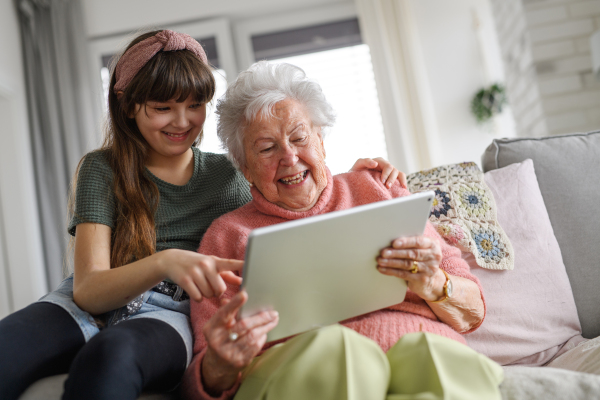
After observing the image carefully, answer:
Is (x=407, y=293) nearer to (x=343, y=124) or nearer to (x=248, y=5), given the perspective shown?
(x=343, y=124)

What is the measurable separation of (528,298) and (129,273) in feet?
3.33

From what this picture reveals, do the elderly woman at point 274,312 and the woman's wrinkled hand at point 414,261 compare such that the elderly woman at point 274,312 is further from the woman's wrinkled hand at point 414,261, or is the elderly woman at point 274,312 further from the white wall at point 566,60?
the white wall at point 566,60

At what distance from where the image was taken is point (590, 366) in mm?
1116

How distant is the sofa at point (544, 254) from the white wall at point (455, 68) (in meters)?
2.47

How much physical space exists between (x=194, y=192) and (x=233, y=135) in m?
0.23

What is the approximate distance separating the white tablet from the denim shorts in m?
0.26

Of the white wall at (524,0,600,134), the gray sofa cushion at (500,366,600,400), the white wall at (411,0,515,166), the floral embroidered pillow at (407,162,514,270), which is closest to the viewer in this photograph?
the gray sofa cushion at (500,366,600,400)

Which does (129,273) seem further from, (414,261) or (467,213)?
(467,213)

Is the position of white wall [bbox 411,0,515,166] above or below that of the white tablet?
above

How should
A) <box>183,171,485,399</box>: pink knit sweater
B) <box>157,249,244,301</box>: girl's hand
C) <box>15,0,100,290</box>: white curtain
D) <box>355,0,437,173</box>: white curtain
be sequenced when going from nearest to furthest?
<box>157,249,244,301</box>: girl's hand
<box>183,171,485,399</box>: pink knit sweater
<box>15,0,100,290</box>: white curtain
<box>355,0,437,173</box>: white curtain

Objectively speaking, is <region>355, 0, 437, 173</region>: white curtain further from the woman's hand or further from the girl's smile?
the woman's hand

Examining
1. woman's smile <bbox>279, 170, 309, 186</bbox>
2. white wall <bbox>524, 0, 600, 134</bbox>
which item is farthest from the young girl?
white wall <bbox>524, 0, 600, 134</bbox>

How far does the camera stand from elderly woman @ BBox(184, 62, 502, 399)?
82 centimetres

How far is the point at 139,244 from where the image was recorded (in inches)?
51.8
